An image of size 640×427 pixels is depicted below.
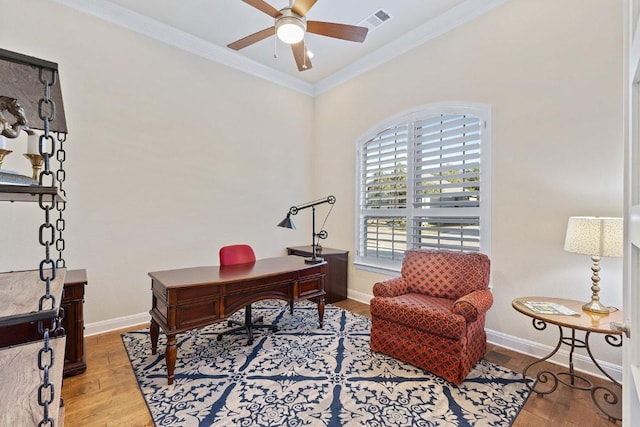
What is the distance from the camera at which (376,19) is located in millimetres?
3357

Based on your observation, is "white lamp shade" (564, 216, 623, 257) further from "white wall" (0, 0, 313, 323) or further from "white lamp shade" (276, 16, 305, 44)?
"white wall" (0, 0, 313, 323)

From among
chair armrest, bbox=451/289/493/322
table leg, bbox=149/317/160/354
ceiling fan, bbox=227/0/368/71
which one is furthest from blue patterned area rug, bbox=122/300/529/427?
ceiling fan, bbox=227/0/368/71

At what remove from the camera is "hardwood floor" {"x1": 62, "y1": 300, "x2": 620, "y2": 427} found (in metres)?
1.85

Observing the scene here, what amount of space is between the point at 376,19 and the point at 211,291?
3342 mm

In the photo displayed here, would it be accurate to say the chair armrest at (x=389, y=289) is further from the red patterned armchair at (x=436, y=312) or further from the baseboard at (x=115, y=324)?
Answer: the baseboard at (x=115, y=324)

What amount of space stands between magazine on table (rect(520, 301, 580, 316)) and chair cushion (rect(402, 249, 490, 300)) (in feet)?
1.40

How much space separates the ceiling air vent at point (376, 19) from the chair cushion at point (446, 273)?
2.63 meters

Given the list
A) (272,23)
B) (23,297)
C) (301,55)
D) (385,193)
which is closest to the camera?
(23,297)

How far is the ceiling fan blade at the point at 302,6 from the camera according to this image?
226 centimetres

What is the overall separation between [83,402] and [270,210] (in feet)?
9.83

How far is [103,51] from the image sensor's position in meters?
3.14

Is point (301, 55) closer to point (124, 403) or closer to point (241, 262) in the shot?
point (241, 262)

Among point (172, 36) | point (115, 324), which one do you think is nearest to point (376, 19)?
point (172, 36)

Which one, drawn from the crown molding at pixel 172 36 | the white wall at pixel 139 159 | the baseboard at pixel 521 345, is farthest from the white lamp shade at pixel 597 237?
the crown molding at pixel 172 36
